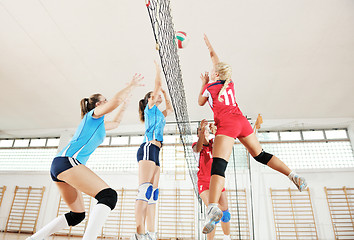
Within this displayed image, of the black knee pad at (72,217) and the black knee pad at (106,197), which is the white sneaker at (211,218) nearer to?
the black knee pad at (106,197)

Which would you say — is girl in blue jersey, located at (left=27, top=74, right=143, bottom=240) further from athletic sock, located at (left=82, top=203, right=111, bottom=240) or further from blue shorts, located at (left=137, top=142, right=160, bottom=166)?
blue shorts, located at (left=137, top=142, right=160, bottom=166)

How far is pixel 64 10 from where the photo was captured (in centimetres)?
446

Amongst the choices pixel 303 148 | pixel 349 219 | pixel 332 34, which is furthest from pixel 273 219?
pixel 332 34

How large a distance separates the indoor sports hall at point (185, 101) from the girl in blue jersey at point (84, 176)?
0.12 feet

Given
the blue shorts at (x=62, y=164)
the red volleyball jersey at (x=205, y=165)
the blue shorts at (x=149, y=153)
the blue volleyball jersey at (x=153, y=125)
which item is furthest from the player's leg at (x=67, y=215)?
the red volleyball jersey at (x=205, y=165)

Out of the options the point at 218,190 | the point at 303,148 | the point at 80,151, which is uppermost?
the point at 303,148

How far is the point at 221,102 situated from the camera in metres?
2.20

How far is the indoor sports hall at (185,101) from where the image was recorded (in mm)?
4281

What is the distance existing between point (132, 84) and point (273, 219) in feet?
23.8

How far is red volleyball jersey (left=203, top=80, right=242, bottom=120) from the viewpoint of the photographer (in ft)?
7.03

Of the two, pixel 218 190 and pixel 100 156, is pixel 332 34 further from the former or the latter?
pixel 100 156

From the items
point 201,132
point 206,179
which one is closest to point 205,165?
point 206,179

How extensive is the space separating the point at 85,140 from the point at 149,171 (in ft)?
2.64

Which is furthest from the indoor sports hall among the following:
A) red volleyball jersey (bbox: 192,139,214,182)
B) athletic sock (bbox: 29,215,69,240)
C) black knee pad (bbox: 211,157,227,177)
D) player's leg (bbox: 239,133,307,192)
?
athletic sock (bbox: 29,215,69,240)
